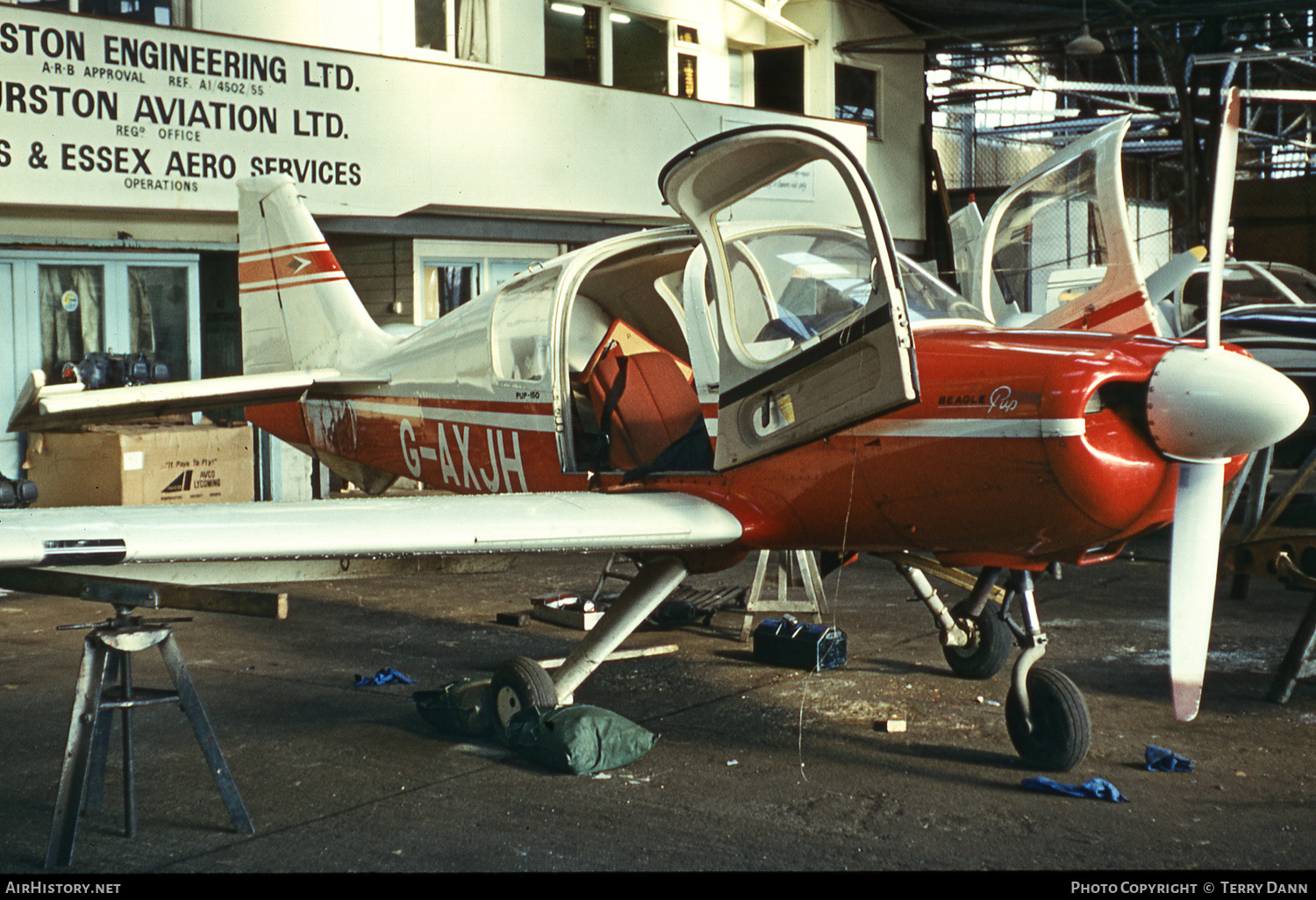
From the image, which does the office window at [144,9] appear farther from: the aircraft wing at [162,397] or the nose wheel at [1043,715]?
the nose wheel at [1043,715]

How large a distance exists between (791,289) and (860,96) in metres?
13.8

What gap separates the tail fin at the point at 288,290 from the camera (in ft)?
24.3

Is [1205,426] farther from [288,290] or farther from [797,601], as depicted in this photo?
[288,290]

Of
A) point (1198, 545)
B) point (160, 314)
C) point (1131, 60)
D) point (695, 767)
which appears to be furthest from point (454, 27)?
point (1131, 60)

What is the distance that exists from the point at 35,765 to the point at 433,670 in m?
1.95

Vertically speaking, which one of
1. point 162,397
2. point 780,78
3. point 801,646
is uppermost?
point 780,78

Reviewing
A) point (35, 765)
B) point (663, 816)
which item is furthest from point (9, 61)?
point (663, 816)

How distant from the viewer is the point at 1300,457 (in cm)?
1064

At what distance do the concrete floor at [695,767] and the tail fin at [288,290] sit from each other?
5.61 ft

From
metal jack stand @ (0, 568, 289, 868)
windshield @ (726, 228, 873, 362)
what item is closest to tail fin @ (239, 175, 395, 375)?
windshield @ (726, 228, 873, 362)

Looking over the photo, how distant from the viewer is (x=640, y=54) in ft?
48.7

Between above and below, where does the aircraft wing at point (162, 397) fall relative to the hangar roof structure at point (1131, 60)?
below

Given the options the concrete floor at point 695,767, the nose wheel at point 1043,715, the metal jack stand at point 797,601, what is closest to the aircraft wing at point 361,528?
the concrete floor at point 695,767

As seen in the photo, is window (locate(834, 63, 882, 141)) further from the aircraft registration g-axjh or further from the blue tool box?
the blue tool box
